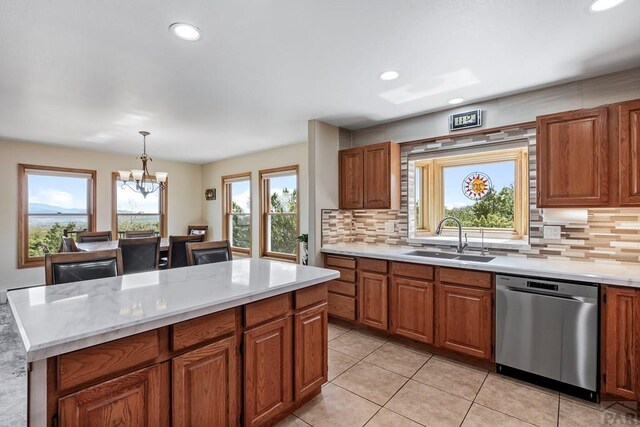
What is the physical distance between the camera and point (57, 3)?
1.62m

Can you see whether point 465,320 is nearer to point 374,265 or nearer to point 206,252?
point 374,265

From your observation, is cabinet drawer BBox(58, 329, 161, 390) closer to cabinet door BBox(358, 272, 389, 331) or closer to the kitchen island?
the kitchen island

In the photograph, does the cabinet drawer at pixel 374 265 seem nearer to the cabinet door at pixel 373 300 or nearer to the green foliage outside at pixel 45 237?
the cabinet door at pixel 373 300

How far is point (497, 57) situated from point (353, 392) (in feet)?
8.64

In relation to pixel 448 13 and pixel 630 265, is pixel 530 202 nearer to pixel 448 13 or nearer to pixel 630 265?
pixel 630 265

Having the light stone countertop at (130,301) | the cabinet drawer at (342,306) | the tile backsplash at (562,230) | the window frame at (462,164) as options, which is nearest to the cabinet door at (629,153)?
the tile backsplash at (562,230)

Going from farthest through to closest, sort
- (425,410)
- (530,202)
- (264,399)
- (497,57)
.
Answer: (530,202) < (497,57) < (425,410) < (264,399)

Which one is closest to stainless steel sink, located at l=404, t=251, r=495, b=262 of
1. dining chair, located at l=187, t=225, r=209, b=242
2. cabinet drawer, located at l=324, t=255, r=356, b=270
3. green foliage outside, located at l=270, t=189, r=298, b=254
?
cabinet drawer, located at l=324, t=255, r=356, b=270

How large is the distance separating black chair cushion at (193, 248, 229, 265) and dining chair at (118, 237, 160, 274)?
53.0 inches

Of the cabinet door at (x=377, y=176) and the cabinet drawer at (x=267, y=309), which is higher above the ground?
the cabinet door at (x=377, y=176)

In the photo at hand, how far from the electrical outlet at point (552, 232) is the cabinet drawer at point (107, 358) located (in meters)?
3.12

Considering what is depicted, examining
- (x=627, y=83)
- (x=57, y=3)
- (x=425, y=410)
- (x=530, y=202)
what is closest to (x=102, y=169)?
(x=57, y=3)

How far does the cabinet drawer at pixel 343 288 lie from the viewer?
134 inches

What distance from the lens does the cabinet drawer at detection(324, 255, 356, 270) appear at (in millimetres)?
3408
